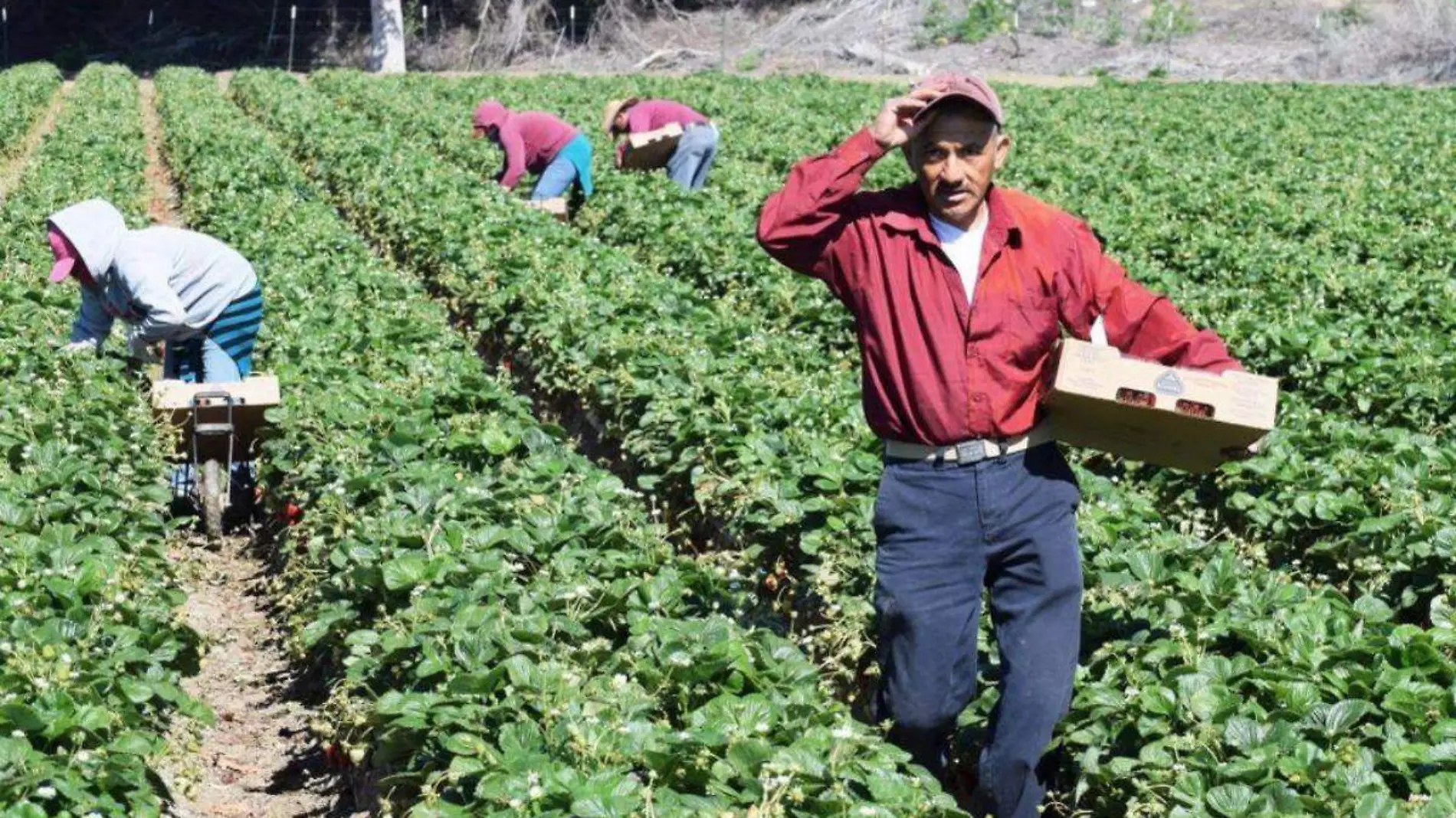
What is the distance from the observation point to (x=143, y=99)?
32844 millimetres

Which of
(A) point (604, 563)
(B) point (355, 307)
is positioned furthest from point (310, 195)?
(A) point (604, 563)

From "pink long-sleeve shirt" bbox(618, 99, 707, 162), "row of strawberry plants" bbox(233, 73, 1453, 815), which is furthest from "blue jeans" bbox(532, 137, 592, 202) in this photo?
"row of strawberry plants" bbox(233, 73, 1453, 815)

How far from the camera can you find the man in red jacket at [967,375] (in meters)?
4.33

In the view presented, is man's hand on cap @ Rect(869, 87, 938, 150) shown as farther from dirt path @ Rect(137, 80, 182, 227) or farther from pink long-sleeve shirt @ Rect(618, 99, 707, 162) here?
dirt path @ Rect(137, 80, 182, 227)

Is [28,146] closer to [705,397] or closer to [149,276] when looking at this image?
[149,276]

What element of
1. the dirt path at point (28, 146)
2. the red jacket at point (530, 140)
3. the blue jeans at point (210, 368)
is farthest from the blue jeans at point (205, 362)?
the dirt path at point (28, 146)

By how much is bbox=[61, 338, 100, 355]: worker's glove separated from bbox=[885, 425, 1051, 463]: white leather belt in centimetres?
480

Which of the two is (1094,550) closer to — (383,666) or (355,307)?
(383,666)

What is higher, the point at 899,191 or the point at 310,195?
the point at 899,191

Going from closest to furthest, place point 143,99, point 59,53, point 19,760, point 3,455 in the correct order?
point 19,760
point 3,455
point 143,99
point 59,53

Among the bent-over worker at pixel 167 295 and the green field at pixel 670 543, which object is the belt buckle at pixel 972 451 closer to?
the green field at pixel 670 543

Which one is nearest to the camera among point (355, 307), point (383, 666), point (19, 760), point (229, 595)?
point (19, 760)

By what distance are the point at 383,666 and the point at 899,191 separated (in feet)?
6.62

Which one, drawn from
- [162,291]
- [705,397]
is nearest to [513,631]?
[705,397]
